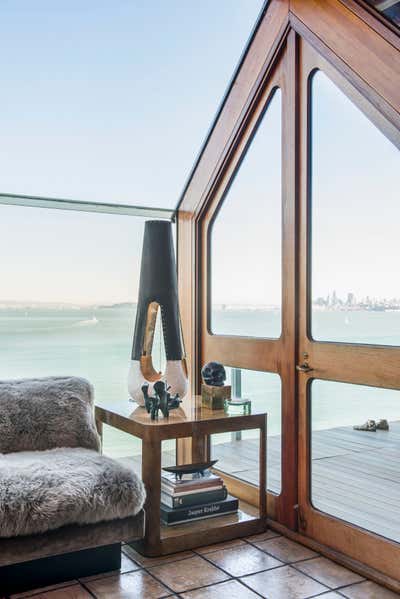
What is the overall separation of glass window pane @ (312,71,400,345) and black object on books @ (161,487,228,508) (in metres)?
0.96

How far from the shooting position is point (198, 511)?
299 centimetres

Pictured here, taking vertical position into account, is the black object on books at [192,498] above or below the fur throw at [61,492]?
below

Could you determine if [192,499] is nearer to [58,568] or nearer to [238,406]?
[238,406]

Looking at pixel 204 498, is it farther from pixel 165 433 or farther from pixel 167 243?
pixel 167 243

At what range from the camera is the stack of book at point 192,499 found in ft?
9.68

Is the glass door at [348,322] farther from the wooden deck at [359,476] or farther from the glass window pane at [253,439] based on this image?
the glass window pane at [253,439]

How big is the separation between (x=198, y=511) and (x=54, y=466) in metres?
0.82

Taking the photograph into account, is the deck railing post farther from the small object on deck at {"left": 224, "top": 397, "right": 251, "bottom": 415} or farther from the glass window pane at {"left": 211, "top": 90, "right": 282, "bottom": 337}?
the small object on deck at {"left": 224, "top": 397, "right": 251, "bottom": 415}

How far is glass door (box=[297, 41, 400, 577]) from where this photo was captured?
251 centimetres

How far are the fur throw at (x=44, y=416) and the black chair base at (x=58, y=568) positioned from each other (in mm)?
590

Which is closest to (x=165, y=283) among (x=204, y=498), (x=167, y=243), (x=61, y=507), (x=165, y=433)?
(x=167, y=243)

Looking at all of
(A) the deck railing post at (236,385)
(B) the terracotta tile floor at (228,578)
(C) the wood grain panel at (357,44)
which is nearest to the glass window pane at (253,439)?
(A) the deck railing post at (236,385)

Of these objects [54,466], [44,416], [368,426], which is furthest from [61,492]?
[368,426]

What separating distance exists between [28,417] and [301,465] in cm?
138
